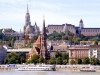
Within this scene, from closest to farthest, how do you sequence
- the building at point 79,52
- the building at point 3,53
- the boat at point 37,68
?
the boat at point 37,68 → the building at point 79,52 → the building at point 3,53

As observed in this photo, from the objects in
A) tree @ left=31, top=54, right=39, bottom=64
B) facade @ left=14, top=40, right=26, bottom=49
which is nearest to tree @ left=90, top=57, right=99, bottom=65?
tree @ left=31, top=54, right=39, bottom=64

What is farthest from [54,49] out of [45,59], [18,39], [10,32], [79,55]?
[10,32]

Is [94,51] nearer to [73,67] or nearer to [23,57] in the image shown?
[23,57]

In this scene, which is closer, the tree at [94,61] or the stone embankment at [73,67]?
the stone embankment at [73,67]

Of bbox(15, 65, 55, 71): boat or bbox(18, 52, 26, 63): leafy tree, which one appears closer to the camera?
bbox(15, 65, 55, 71): boat

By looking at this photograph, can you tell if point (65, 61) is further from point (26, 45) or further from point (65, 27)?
point (65, 27)

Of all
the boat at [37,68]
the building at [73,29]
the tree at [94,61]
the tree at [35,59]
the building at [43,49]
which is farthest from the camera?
the building at [73,29]

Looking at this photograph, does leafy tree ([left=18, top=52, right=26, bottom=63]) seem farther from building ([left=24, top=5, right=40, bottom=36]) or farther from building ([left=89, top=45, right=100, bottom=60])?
building ([left=24, top=5, right=40, bottom=36])

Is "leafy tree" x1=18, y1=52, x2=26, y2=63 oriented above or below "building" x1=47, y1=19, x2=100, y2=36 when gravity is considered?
below

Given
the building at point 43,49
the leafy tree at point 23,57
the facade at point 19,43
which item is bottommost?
the leafy tree at point 23,57

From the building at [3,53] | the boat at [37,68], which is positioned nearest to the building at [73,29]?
the building at [3,53]

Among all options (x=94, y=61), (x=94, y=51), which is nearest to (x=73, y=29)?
(x=94, y=51)

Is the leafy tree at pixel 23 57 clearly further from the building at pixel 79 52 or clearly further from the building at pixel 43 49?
the building at pixel 79 52

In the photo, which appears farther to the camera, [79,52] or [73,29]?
[73,29]
